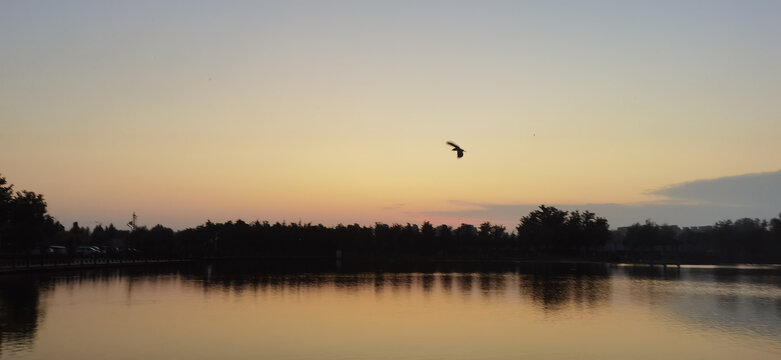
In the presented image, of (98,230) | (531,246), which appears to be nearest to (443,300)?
(531,246)

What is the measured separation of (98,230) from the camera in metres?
165

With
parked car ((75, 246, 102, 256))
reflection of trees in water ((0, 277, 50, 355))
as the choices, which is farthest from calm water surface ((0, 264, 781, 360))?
parked car ((75, 246, 102, 256))

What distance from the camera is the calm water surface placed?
17.1 meters

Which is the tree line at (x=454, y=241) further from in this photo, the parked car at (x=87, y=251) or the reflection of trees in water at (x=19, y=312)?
the reflection of trees in water at (x=19, y=312)

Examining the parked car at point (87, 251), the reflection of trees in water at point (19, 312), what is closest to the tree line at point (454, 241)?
the parked car at point (87, 251)

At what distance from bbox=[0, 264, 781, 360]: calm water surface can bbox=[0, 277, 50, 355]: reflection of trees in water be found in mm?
48

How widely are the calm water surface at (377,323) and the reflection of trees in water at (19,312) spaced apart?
5 cm

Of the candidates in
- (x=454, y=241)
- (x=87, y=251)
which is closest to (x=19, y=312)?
(x=87, y=251)

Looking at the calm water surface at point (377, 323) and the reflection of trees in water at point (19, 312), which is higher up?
the reflection of trees in water at point (19, 312)

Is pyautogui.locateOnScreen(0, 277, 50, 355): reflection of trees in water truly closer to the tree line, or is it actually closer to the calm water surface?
the calm water surface

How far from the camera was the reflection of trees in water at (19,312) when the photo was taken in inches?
675

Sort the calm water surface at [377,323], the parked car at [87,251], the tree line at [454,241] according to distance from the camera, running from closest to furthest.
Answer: the calm water surface at [377,323] < the parked car at [87,251] < the tree line at [454,241]

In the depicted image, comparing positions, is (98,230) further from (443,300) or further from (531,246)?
(443,300)

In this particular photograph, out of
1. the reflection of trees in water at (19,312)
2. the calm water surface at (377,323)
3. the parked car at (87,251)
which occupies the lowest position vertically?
the calm water surface at (377,323)
